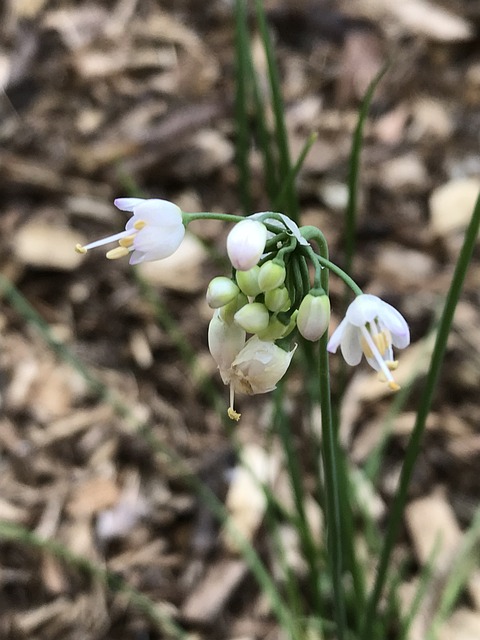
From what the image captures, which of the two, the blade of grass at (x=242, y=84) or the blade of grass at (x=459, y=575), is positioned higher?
the blade of grass at (x=242, y=84)

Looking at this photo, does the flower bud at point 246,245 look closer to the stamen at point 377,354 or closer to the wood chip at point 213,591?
the stamen at point 377,354

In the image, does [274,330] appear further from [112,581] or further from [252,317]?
[112,581]

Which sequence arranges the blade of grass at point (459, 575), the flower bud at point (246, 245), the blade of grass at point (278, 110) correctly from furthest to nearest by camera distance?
1. the blade of grass at point (459, 575)
2. the blade of grass at point (278, 110)
3. the flower bud at point (246, 245)

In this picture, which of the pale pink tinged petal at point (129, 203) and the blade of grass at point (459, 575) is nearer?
the pale pink tinged petal at point (129, 203)

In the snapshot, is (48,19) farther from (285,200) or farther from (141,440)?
(285,200)

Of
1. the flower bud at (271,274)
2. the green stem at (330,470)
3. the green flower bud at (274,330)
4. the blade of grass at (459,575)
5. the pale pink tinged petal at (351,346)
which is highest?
the flower bud at (271,274)

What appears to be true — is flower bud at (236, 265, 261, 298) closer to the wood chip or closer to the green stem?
the green stem

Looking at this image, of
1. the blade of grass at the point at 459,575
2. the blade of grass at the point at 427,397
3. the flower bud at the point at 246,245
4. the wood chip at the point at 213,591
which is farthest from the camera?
the wood chip at the point at 213,591

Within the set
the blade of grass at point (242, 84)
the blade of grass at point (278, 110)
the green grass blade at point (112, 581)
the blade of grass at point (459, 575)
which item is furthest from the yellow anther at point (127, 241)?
the blade of grass at point (459, 575)
